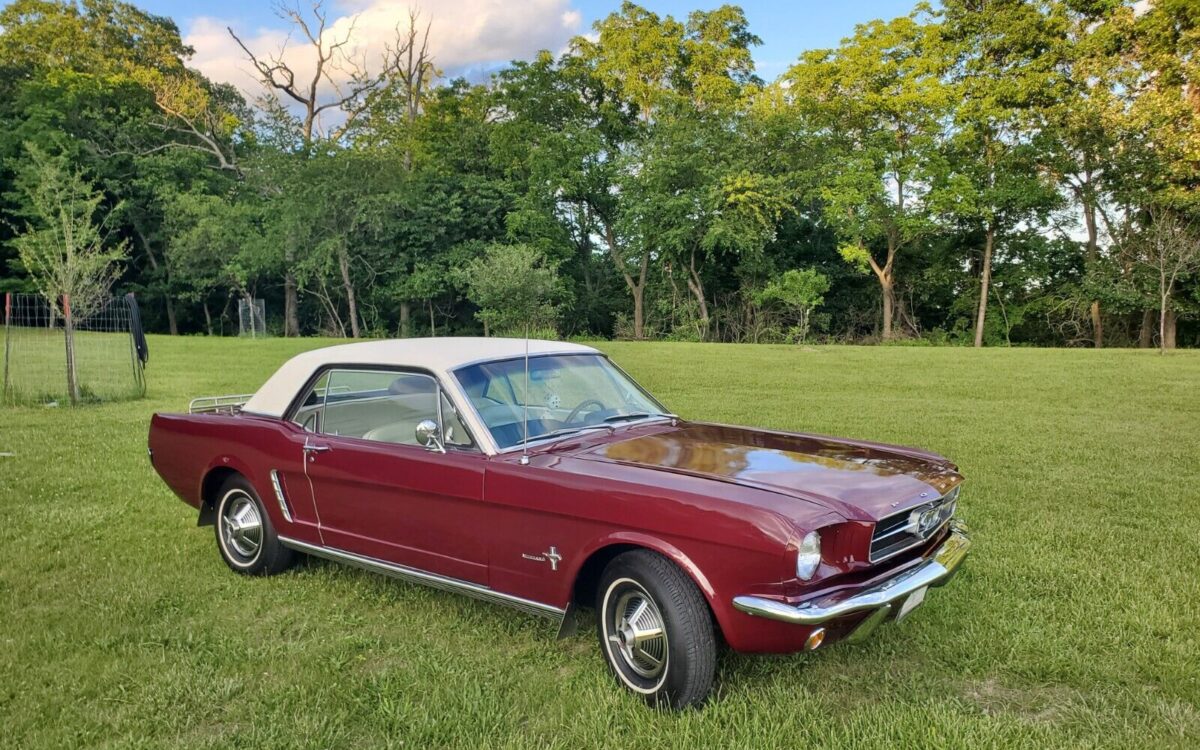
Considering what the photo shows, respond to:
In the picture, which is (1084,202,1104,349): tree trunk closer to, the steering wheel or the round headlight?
the steering wheel

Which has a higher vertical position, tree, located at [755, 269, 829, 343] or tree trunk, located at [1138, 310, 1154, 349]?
tree, located at [755, 269, 829, 343]

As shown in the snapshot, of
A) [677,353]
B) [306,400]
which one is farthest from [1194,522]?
[677,353]

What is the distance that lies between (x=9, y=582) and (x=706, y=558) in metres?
4.58

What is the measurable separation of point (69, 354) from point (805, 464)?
1365cm

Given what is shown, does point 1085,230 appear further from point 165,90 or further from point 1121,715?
point 165,90

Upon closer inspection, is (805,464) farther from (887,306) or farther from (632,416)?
(887,306)

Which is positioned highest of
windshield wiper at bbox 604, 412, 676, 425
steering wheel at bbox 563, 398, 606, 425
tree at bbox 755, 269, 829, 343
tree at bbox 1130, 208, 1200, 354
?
tree at bbox 1130, 208, 1200, 354

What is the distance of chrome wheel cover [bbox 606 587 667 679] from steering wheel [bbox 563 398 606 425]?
3.93 feet

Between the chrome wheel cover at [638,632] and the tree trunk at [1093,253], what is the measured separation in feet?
107

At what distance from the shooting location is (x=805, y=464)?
3.62 metres

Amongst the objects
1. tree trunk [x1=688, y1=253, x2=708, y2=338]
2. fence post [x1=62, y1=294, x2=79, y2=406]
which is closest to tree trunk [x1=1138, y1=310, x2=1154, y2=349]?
tree trunk [x1=688, y1=253, x2=708, y2=338]

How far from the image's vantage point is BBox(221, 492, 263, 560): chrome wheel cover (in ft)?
16.0

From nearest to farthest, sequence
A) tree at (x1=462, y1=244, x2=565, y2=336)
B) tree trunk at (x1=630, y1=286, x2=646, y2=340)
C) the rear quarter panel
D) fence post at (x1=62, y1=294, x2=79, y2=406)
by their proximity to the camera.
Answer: the rear quarter panel
fence post at (x1=62, y1=294, x2=79, y2=406)
tree at (x1=462, y1=244, x2=565, y2=336)
tree trunk at (x1=630, y1=286, x2=646, y2=340)

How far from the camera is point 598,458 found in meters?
3.65
